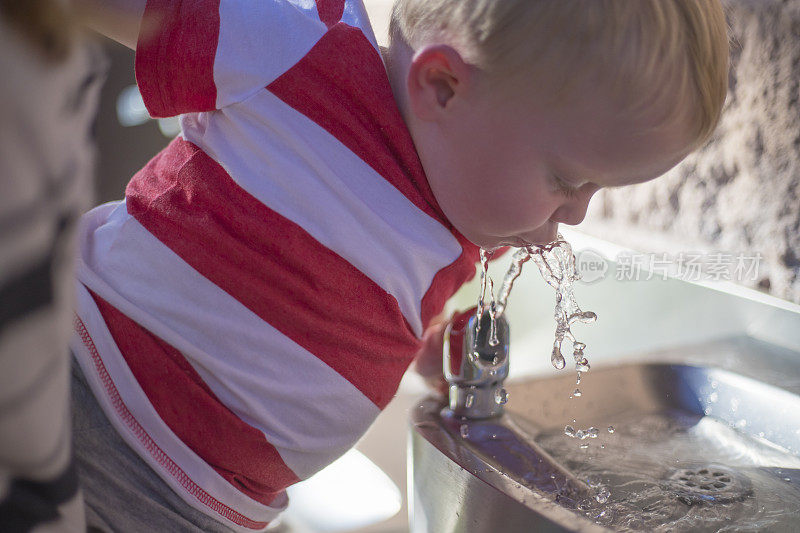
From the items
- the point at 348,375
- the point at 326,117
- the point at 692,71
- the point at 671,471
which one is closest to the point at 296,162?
the point at 326,117

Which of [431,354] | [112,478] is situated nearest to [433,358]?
[431,354]

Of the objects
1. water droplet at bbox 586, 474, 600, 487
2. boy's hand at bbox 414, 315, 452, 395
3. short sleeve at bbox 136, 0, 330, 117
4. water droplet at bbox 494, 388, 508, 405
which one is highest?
short sleeve at bbox 136, 0, 330, 117

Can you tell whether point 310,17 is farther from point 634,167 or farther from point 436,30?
point 634,167

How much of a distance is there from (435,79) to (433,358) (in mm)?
288

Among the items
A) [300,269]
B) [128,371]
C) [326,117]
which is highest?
[326,117]

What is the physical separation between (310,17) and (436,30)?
0.38ft

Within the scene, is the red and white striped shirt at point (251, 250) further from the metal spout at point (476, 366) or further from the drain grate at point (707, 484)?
the drain grate at point (707, 484)

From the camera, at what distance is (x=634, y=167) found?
0.54m

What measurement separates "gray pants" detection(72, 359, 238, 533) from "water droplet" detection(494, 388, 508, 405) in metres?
0.27

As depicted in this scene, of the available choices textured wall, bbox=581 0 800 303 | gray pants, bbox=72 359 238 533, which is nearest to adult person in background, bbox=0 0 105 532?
gray pants, bbox=72 359 238 533

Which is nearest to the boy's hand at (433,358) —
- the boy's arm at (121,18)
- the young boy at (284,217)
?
the young boy at (284,217)

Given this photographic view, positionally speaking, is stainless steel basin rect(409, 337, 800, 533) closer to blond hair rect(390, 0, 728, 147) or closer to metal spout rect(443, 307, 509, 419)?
metal spout rect(443, 307, 509, 419)

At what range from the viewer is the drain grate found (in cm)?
60

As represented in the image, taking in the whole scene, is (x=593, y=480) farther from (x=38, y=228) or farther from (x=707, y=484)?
(x=38, y=228)
